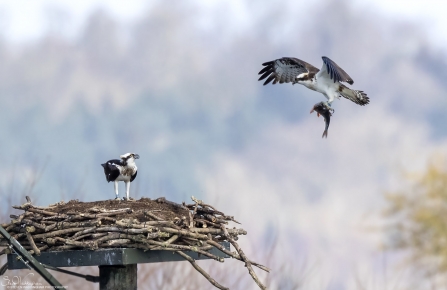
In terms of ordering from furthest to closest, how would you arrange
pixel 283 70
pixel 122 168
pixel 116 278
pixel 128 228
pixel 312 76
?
1. pixel 283 70
2. pixel 312 76
3. pixel 122 168
4. pixel 116 278
5. pixel 128 228

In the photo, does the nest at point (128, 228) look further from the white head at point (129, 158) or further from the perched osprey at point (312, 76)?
the perched osprey at point (312, 76)

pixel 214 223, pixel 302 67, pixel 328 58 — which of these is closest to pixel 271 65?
pixel 302 67

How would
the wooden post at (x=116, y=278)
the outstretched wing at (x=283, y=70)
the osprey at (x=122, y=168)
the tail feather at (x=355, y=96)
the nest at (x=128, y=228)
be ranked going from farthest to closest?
the outstretched wing at (x=283, y=70), the tail feather at (x=355, y=96), the osprey at (x=122, y=168), the wooden post at (x=116, y=278), the nest at (x=128, y=228)

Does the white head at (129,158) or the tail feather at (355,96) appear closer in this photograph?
the white head at (129,158)

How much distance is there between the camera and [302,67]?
17.6 feet

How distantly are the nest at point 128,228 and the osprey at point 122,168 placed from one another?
0.90 feet

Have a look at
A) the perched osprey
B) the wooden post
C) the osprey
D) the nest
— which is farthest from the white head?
the perched osprey

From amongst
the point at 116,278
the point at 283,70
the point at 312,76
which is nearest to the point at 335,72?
the point at 312,76

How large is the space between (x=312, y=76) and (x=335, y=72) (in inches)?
24.9

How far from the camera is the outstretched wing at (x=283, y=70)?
17.7ft

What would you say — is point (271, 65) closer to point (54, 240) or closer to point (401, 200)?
point (54, 240)

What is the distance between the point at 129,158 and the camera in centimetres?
438

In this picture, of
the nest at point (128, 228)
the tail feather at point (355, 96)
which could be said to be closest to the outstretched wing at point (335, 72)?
the tail feather at point (355, 96)

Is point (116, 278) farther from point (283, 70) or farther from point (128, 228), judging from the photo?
point (283, 70)
